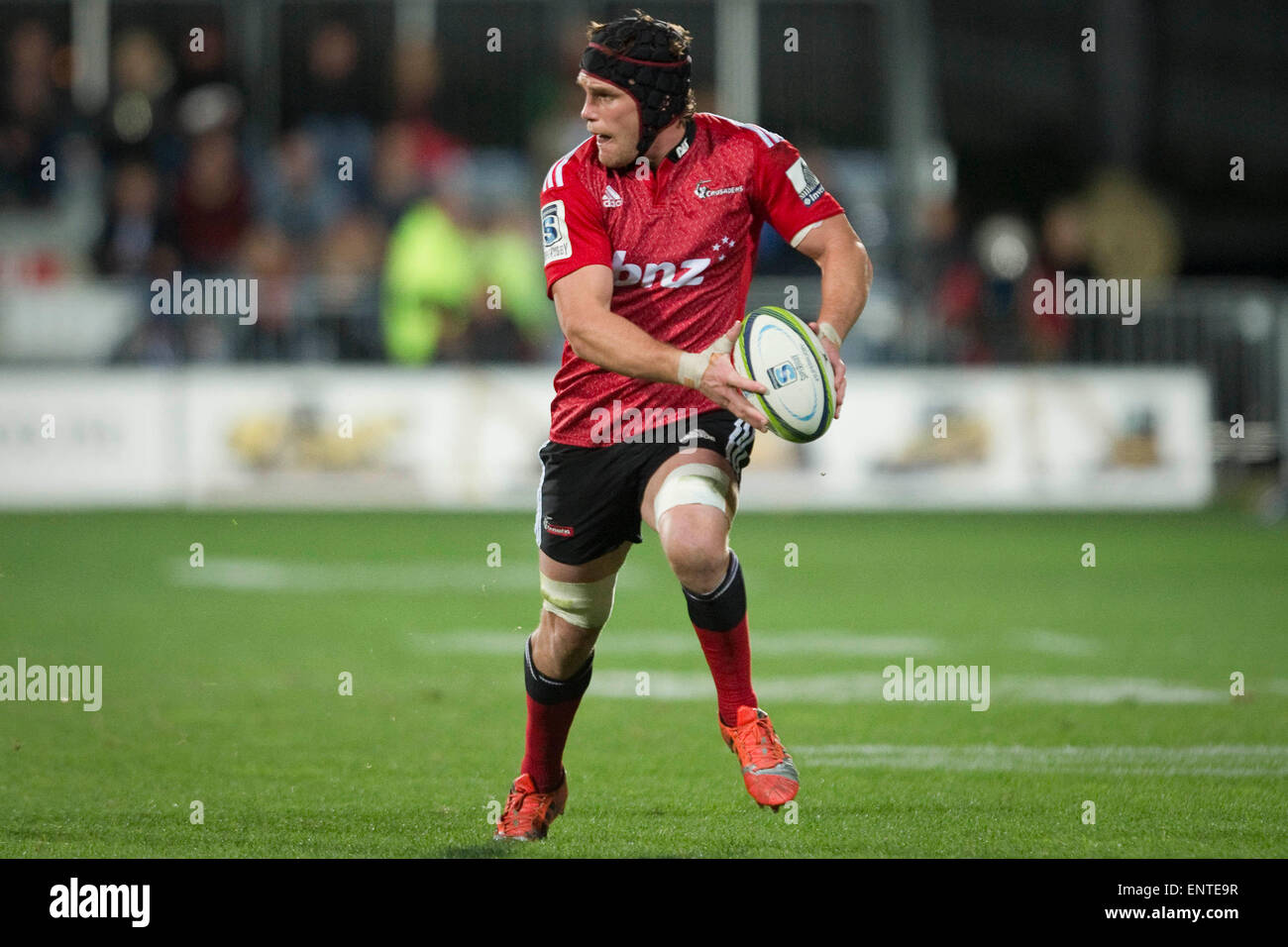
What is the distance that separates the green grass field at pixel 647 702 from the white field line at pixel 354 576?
5cm

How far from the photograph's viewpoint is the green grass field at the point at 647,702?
6.11 metres

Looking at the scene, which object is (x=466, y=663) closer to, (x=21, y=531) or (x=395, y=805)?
(x=395, y=805)

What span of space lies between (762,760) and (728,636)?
40 centimetres

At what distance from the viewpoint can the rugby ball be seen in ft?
18.6

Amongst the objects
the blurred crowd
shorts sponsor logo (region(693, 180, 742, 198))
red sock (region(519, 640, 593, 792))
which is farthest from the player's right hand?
the blurred crowd

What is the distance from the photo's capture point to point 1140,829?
19.8ft

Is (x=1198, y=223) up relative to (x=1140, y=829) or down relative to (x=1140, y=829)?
up

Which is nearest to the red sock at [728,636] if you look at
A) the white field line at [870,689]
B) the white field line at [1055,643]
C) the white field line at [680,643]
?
the white field line at [870,689]

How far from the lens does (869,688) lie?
905 cm

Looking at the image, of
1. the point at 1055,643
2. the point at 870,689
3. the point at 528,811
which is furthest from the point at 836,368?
the point at 1055,643

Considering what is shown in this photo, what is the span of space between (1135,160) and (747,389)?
56.1 feet

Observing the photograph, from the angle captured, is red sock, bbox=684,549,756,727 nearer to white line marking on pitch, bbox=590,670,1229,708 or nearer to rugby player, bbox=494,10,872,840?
rugby player, bbox=494,10,872,840

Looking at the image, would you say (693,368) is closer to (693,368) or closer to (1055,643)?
(693,368)

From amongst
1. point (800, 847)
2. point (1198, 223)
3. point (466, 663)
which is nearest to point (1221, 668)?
point (466, 663)
